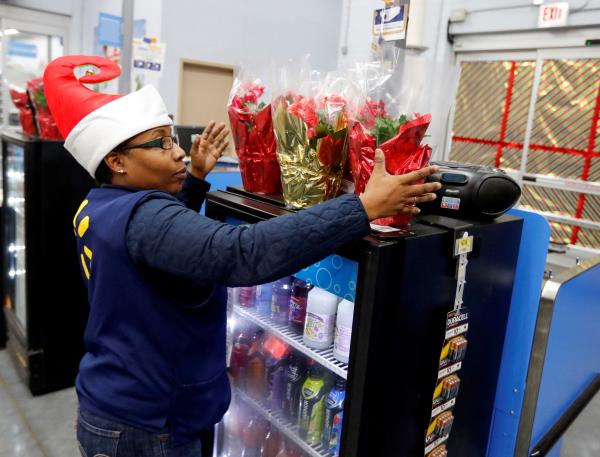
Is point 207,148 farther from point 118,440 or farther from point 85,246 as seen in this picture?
point 118,440

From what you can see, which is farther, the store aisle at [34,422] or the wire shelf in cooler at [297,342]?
the store aisle at [34,422]

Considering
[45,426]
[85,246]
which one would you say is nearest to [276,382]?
[85,246]

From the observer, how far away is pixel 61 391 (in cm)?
328

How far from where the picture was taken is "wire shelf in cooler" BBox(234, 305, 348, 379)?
1.48 m

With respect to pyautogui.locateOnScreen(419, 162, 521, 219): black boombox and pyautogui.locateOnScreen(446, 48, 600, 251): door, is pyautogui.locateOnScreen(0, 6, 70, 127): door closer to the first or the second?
pyautogui.locateOnScreen(446, 48, 600, 251): door

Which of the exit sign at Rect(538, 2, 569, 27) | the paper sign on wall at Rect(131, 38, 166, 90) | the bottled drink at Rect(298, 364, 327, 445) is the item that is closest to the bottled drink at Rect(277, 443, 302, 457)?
the bottled drink at Rect(298, 364, 327, 445)

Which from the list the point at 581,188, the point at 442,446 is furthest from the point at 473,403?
the point at 581,188

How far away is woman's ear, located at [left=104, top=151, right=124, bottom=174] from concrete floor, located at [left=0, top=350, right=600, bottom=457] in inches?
79.2

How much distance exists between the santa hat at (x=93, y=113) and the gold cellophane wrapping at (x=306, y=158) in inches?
12.6

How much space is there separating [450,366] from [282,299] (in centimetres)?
63

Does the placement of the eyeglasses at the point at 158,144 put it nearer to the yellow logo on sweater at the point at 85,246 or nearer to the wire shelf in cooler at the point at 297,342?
the yellow logo on sweater at the point at 85,246

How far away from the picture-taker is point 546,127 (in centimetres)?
558

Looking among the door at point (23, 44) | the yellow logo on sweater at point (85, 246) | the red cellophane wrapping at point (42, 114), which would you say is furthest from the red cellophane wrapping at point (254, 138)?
the door at point (23, 44)

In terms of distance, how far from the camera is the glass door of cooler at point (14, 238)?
135 inches
